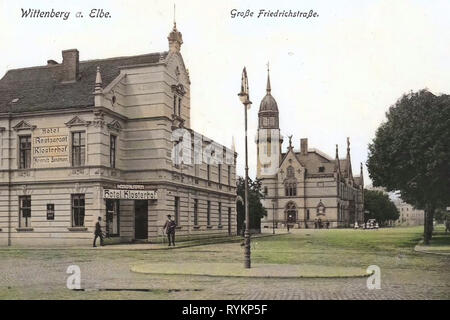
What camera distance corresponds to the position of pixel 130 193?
34312 mm

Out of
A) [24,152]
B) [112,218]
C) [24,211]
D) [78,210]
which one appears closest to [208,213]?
[112,218]

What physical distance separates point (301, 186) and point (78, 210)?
76.8 m

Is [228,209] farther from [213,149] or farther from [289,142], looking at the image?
[289,142]

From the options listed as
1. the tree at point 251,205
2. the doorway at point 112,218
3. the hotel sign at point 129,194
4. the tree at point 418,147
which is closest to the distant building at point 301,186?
the tree at point 251,205

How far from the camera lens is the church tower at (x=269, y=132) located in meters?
116

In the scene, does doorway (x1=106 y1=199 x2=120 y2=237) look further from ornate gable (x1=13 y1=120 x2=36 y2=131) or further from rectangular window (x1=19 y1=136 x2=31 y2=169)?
ornate gable (x1=13 y1=120 x2=36 y2=131)

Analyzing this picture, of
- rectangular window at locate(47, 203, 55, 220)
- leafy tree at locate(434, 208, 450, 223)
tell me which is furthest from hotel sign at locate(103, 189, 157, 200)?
leafy tree at locate(434, 208, 450, 223)

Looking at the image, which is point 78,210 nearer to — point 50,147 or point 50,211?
point 50,211

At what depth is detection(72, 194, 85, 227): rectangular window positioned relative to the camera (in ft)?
111

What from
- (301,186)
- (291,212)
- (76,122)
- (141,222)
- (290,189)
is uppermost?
(76,122)

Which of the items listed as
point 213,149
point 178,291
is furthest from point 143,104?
point 178,291

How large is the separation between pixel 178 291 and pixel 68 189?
22084 millimetres

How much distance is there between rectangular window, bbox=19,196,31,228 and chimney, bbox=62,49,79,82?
8.20 meters
